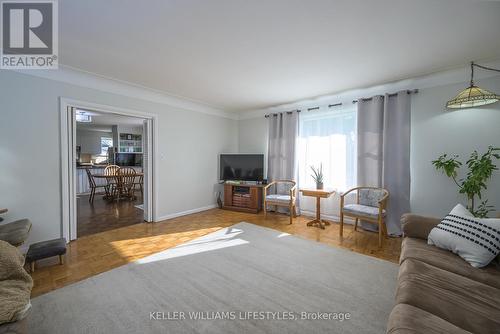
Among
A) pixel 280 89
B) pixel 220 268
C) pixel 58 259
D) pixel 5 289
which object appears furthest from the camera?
pixel 280 89

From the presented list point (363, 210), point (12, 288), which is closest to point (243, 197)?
point (363, 210)

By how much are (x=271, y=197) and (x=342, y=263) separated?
1.95m

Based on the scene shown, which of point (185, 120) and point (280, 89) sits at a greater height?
point (280, 89)

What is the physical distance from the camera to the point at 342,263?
241 centimetres

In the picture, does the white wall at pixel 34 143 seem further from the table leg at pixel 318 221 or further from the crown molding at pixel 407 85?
the table leg at pixel 318 221

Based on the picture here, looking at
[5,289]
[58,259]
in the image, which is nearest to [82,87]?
[58,259]

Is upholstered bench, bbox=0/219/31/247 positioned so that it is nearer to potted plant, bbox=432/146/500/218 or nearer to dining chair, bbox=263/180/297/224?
dining chair, bbox=263/180/297/224

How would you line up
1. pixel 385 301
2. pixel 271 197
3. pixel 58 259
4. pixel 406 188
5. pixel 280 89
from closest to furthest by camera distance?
pixel 385 301 → pixel 58 259 → pixel 406 188 → pixel 280 89 → pixel 271 197

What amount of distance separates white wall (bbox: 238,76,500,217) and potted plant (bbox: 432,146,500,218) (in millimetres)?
82

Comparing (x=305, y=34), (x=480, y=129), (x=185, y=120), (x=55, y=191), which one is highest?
(x=305, y=34)

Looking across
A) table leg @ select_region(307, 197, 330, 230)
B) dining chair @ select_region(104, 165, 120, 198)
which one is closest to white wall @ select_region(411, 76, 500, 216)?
table leg @ select_region(307, 197, 330, 230)

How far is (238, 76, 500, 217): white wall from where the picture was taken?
2.69m

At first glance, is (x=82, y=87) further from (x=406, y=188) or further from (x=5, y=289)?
(x=406, y=188)

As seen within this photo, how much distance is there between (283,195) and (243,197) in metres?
0.98
